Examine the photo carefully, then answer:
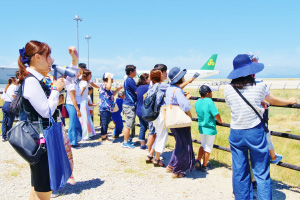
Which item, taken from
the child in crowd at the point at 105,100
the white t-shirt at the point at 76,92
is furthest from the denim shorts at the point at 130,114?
the white t-shirt at the point at 76,92

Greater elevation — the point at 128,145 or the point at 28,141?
the point at 28,141

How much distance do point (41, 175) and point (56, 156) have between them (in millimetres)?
200

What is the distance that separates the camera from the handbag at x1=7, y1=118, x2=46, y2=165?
2.03 metres

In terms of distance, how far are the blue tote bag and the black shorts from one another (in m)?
0.06

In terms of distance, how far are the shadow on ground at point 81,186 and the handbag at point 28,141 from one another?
140 centimetres

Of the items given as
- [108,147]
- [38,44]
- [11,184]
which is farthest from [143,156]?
[38,44]

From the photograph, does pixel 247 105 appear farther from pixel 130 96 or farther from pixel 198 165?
pixel 130 96

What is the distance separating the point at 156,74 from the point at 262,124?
1.90 metres

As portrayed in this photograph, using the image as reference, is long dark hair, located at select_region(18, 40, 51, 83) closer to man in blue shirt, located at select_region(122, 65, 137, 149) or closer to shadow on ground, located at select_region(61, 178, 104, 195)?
shadow on ground, located at select_region(61, 178, 104, 195)

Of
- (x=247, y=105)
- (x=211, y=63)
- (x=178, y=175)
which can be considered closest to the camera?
(x=247, y=105)

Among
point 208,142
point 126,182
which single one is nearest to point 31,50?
point 126,182

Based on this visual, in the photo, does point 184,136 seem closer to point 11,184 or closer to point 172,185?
point 172,185

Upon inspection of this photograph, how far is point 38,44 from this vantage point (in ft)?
7.38

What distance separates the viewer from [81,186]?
3.48 m
